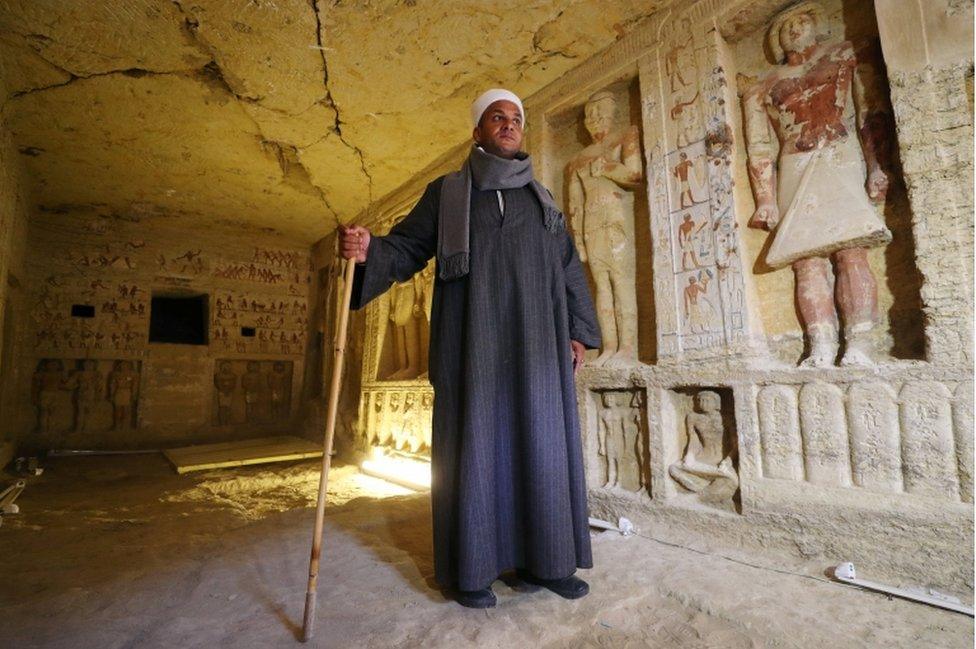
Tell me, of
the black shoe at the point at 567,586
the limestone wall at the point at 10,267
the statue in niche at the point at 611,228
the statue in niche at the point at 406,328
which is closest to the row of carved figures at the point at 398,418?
the statue in niche at the point at 406,328

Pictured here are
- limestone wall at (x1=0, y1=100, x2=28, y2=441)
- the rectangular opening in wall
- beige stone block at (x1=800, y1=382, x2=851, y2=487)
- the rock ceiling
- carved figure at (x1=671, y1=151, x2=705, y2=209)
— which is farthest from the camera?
the rectangular opening in wall

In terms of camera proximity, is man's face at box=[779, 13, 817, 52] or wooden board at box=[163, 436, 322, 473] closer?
man's face at box=[779, 13, 817, 52]

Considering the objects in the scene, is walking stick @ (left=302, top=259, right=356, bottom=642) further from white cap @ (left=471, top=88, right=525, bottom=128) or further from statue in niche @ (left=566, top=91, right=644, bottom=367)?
statue in niche @ (left=566, top=91, right=644, bottom=367)

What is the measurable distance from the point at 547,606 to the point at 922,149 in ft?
7.52

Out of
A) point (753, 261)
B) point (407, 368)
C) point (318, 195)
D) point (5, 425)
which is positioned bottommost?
point (5, 425)

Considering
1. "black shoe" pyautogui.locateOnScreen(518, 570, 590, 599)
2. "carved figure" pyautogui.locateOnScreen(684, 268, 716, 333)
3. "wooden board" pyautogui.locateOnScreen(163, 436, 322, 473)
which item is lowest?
"wooden board" pyautogui.locateOnScreen(163, 436, 322, 473)

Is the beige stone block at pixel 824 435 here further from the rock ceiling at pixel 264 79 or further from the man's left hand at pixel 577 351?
the rock ceiling at pixel 264 79

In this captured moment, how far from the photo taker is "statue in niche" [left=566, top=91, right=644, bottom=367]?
3.01 meters

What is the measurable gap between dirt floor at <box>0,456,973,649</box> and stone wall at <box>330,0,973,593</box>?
0.28 m

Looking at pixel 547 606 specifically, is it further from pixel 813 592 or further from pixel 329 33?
pixel 329 33

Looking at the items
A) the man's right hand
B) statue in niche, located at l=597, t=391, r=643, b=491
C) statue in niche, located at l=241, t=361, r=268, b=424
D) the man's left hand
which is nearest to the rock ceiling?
the man's right hand

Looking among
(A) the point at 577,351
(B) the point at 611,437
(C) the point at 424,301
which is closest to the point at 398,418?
(C) the point at 424,301

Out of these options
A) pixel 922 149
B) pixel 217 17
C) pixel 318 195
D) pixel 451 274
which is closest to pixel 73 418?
pixel 318 195

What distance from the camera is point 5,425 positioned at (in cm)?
542
